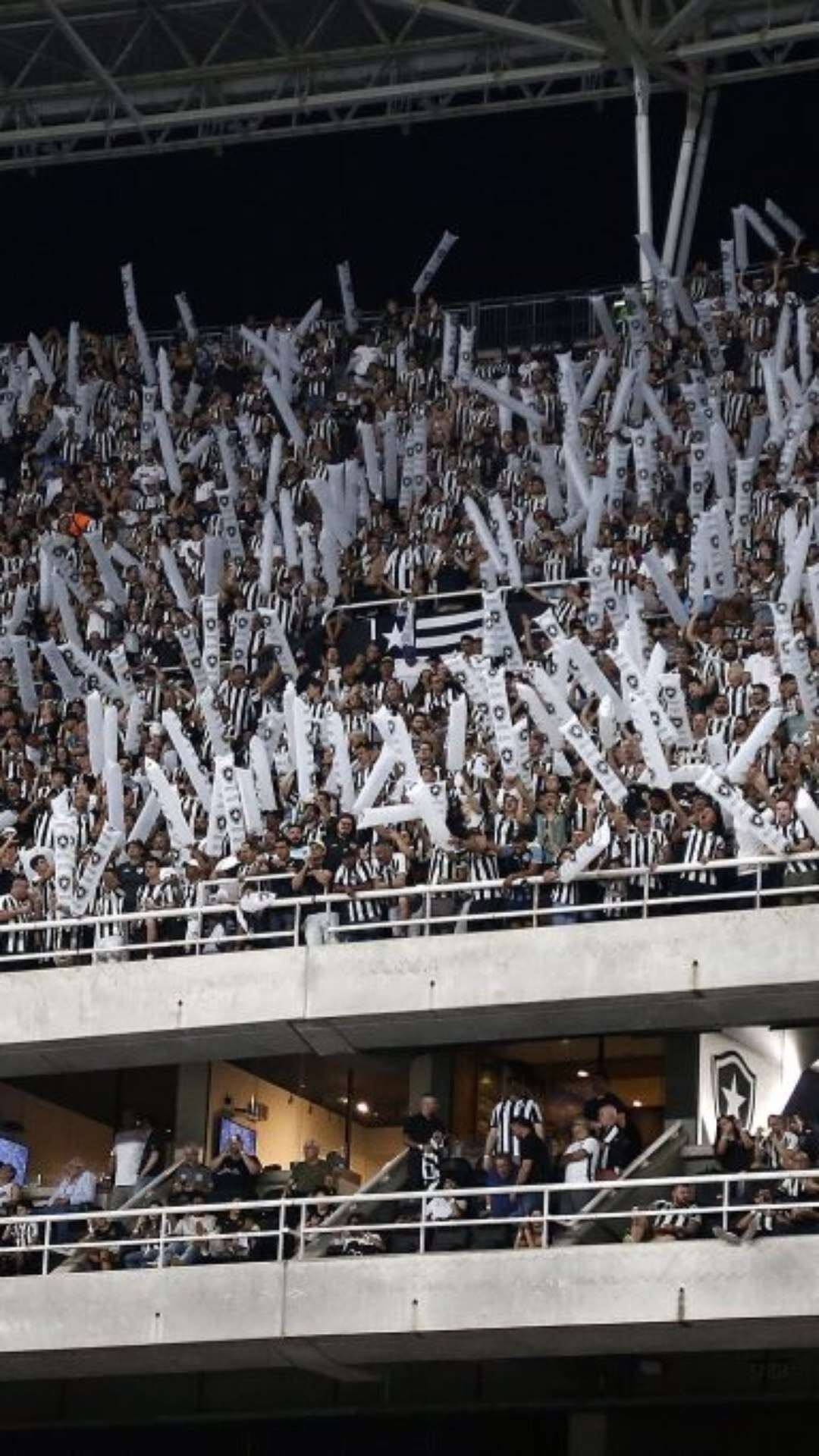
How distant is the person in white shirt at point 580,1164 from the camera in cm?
2828

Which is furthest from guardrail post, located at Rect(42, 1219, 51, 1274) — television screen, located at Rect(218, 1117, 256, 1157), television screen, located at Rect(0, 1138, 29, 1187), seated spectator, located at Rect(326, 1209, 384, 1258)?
television screen, located at Rect(0, 1138, 29, 1187)

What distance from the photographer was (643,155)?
1591 inches

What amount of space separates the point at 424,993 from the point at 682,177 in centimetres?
1454

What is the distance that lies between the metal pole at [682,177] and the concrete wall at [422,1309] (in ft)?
52.1

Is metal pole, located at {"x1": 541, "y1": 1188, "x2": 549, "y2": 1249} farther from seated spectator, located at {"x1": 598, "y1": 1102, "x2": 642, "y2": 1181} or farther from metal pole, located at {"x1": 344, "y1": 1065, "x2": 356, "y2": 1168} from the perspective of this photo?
metal pole, located at {"x1": 344, "y1": 1065, "x2": 356, "y2": 1168}

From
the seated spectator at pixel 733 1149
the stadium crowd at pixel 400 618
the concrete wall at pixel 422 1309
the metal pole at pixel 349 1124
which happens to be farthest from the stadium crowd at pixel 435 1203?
the stadium crowd at pixel 400 618

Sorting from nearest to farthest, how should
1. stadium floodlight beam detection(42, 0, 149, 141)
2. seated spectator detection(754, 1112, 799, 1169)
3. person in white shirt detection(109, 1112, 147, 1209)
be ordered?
seated spectator detection(754, 1112, 799, 1169) < person in white shirt detection(109, 1112, 147, 1209) < stadium floodlight beam detection(42, 0, 149, 141)

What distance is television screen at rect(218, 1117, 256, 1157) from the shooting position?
3288 centimetres

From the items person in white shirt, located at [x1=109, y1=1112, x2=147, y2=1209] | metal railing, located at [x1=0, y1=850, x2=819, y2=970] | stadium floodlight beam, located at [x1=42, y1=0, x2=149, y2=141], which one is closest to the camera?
metal railing, located at [x1=0, y1=850, x2=819, y2=970]

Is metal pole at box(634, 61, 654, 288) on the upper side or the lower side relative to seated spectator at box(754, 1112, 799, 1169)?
upper

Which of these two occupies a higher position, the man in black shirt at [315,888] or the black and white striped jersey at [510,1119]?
the man in black shirt at [315,888]

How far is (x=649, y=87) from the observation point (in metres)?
41.2

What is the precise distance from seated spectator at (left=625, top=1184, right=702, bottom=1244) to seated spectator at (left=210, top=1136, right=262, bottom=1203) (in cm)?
371

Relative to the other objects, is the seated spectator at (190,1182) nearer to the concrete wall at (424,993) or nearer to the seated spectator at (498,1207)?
the concrete wall at (424,993)
